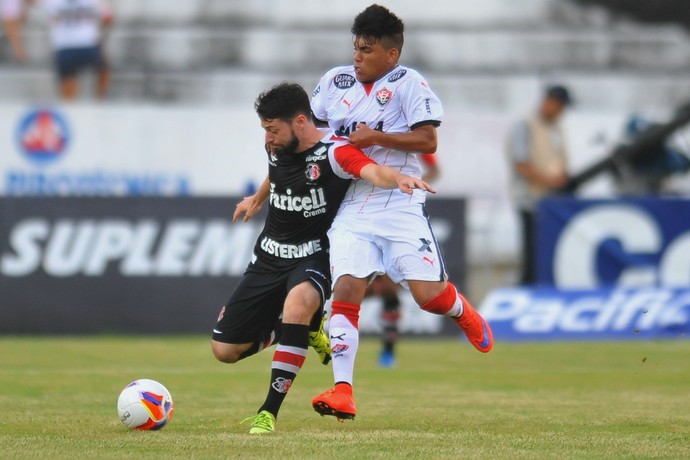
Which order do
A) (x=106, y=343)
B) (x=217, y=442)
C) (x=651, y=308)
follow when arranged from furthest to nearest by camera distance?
(x=651, y=308)
(x=106, y=343)
(x=217, y=442)

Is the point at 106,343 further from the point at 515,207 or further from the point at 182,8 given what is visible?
the point at 182,8

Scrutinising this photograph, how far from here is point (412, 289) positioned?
25.5ft

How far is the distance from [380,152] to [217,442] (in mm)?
2021

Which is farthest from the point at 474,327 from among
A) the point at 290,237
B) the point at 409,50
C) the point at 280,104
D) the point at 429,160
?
the point at 409,50

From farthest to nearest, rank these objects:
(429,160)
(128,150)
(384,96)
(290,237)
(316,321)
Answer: (128,150)
(429,160)
(316,321)
(290,237)
(384,96)

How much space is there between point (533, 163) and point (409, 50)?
192 inches

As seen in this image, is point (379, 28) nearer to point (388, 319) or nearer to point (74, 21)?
point (388, 319)

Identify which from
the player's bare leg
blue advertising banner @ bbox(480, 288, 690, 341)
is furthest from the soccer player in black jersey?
blue advertising banner @ bbox(480, 288, 690, 341)

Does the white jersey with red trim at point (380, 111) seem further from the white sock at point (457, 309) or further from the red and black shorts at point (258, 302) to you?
the white sock at point (457, 309)

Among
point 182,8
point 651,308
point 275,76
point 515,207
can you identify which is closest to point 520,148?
point 515,207

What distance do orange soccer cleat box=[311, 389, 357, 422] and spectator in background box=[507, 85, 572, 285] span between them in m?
8.70

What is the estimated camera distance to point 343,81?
779 centimetres

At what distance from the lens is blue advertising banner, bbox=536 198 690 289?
601 inches

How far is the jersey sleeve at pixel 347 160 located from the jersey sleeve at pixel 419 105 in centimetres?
37
